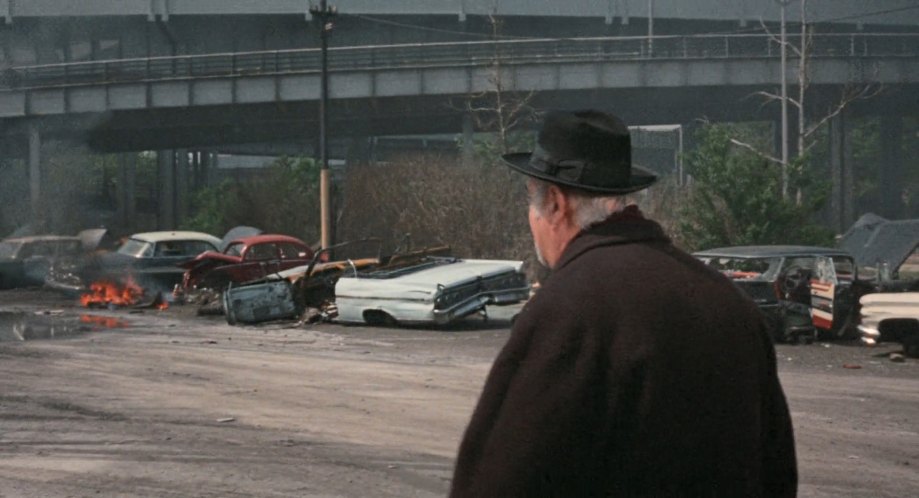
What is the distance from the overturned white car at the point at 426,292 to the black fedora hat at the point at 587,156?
17.1 metres

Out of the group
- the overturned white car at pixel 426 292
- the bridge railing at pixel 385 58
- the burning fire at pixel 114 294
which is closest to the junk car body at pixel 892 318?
the overturned white car at pixel 426 292

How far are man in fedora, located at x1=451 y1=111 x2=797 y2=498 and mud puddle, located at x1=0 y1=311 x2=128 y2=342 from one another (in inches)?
708

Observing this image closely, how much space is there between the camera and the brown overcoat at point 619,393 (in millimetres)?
2709

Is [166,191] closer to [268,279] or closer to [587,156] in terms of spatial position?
[268,279]

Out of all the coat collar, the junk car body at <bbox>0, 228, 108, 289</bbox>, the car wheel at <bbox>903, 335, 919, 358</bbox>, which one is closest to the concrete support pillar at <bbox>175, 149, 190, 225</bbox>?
the junk car body at <bbox>0, 228, 108, 289</bbox>

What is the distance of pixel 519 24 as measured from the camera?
70688mm

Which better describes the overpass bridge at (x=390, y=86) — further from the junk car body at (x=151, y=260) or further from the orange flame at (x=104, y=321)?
the orange flame at (x=104, y=321)

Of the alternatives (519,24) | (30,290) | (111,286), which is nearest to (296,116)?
(519,24)

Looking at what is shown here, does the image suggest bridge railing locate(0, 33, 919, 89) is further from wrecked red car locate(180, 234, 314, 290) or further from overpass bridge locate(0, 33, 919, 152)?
wrecked red car locate(180, 234, 314, 290)

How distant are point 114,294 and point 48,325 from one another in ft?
17.6

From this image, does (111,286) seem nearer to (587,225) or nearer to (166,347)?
(166,347)

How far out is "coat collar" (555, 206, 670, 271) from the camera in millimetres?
2904

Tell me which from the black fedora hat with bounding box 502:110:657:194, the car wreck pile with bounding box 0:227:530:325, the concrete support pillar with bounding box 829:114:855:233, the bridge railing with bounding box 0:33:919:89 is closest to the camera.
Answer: the black fedora hat with bounding box 502:110:657:194

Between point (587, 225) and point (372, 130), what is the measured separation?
200 feet
